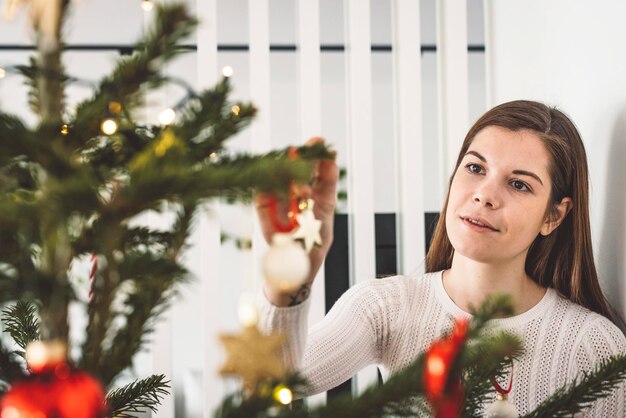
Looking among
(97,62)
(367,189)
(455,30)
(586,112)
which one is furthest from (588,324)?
(97,62)

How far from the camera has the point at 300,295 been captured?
3.22 feet

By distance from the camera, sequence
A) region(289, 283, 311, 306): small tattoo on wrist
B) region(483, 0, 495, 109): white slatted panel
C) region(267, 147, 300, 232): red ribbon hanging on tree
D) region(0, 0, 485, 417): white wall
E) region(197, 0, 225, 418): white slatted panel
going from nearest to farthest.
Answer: region(267, 147, 300, 232): red ribbon hanging on tree < region(289, 283, 311, 306): small tattoo on wrist < region(197, 0, 225, 418): white slatted panel < region(483, 0, 495, 109): white slatted panel < region(0, 0, 485, 417): white wall

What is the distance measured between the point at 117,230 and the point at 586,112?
4.03 ft

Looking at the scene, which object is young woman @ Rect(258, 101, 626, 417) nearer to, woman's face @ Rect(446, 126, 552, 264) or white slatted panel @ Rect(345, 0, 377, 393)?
woman's face @ Rect(446, 126, 552, 264)

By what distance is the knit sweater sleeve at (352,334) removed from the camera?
4.39 feet

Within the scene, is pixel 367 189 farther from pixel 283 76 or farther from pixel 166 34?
pixel 283 76

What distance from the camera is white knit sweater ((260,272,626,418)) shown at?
1.35m

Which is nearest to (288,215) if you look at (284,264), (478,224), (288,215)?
(288,215)

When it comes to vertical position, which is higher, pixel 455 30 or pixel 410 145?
pixel 455 30

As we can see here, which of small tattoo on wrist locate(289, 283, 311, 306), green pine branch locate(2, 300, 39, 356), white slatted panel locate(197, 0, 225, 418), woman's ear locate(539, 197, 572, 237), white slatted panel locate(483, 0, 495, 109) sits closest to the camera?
green pine branch locate(2, 300, 39, 356)

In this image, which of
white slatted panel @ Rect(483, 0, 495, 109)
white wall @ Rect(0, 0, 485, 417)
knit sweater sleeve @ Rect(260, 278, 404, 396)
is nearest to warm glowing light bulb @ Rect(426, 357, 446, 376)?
knit sweater sleeve @ Rect(260, 278, 404, 396)

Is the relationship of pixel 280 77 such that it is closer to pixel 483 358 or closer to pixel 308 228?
pixel 308 228

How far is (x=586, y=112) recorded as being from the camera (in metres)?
1.47

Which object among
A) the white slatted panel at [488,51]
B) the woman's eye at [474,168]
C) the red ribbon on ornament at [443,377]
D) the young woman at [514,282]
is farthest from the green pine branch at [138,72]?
the white slatted panel at [488,51]
